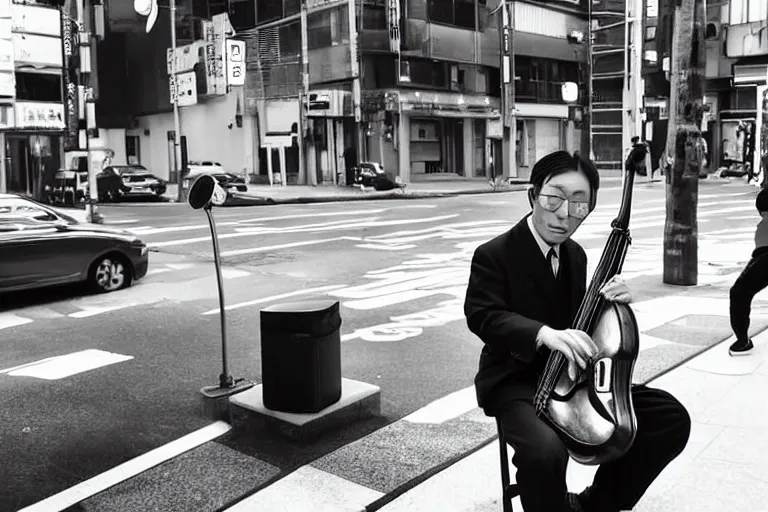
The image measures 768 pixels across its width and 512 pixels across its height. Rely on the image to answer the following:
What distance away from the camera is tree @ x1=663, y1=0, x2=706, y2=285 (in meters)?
10.2

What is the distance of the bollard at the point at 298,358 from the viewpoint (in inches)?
207

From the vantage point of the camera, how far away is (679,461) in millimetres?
4660

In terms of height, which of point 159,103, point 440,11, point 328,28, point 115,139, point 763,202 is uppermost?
point 440,11

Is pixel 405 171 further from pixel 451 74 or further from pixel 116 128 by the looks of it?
pixel 116 128

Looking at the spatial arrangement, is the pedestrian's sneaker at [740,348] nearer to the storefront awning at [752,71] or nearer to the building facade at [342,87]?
the building facade at [342,87]

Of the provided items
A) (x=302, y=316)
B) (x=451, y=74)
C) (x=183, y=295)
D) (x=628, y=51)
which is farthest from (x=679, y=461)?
(x=628, y=51)

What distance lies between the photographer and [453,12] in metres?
41.7

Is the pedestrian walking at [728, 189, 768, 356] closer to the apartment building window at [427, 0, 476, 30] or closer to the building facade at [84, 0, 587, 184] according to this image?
the building facade at [84, 0, 587, 184]

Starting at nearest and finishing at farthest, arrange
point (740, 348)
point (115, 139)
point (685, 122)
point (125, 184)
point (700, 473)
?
point (700, 473) → point (740, 348) → point (685, 122) → point (125, 184) → point (115, 139)

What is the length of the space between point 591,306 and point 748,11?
41014 millimetres

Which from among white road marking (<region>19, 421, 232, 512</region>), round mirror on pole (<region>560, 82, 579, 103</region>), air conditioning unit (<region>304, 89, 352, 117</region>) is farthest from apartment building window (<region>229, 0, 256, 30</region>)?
white road marking (<region>19, 421, 232, 512</region>)

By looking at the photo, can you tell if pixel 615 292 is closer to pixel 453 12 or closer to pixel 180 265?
pixel 180 265

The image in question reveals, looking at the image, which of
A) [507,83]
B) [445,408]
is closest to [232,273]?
[445,408]

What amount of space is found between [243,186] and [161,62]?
1889cm
